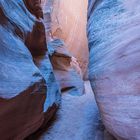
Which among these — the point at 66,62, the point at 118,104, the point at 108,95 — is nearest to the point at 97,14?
the point at 108,95

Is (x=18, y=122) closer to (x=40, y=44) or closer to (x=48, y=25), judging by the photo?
(x=40, y=44)

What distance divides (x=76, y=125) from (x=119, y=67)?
2.27 metres

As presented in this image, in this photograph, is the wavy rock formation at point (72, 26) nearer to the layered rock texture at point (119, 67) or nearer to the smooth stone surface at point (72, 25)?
the smooth stone surface at point (72, 25)

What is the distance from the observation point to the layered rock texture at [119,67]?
2.30 metres

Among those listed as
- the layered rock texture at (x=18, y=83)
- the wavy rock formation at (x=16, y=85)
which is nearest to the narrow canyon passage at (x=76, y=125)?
the layered rock texture at (x=18, y=83)

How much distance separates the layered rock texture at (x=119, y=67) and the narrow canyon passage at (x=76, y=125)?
3.06 ft

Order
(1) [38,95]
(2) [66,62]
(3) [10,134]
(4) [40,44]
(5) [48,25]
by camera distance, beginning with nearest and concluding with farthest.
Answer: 1. (3) [10,134]
2. (1) [38,95]
3. (4) [40,44]
4. (2) [66,62]
5. (5) [48,25]

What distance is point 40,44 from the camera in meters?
6.12

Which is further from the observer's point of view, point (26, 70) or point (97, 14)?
point (97, 14)

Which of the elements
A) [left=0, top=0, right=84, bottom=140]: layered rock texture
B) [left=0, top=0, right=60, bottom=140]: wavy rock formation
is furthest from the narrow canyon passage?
[left=0, top=0, right=60, bottom=140]: wavy rock formation

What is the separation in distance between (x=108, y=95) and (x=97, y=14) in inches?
70.7

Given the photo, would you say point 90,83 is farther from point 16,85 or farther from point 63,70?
point 63,70

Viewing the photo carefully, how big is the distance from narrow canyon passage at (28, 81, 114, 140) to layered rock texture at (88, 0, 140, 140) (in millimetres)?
Answer: 934

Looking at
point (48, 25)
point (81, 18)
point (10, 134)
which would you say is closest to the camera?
point (10, 134)
